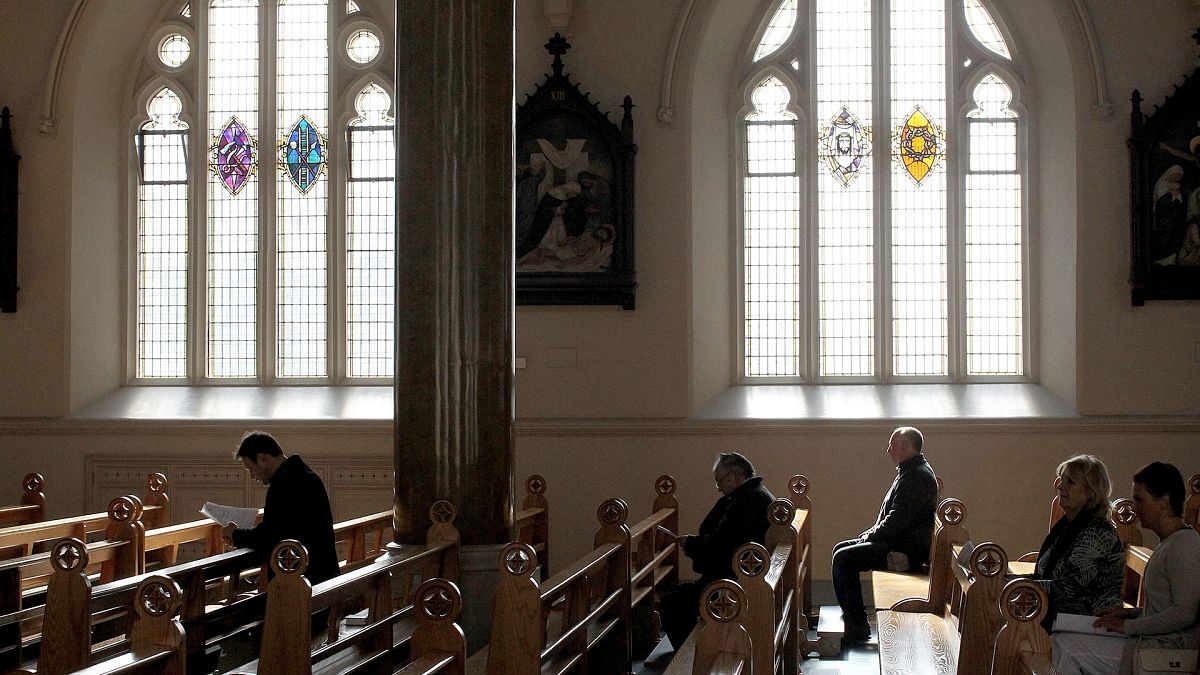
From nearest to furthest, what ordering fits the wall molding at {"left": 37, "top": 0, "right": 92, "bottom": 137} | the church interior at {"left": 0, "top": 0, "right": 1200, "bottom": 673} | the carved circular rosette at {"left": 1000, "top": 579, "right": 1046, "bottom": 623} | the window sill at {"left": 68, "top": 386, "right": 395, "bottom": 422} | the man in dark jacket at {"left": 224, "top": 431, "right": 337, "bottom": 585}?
the carved circular rosette at {"left": 1000, "top": 579, "right": 1046, "bottom": 623} < the man in dark jacket at {"left": 224, "top": 431, "right": 337, "bottom": 585} < the church interior at {"left": 0, "top": 0, "right": 1200, "bottom": 673} < the window sill at {"left": 68, "top": 386, "right": 395, "bottom": 422} < the wall molding at {"left": 37, "top": 0, "right": 92, "bottom": 137}

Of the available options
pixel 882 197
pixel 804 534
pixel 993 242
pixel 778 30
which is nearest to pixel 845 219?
pixel 882 197

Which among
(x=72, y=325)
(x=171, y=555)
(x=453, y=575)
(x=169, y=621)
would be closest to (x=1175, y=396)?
(x=453, y=575)

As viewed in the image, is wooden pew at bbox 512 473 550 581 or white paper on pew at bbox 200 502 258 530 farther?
wooden pew at bbox 512 473 550 581

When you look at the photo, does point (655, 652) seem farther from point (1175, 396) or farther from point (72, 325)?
point (72, 325)

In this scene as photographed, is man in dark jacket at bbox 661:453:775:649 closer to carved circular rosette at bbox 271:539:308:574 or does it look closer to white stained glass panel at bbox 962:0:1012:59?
carved circular rosette at bbox 271:539:308:574

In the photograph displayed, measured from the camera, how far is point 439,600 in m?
3.43

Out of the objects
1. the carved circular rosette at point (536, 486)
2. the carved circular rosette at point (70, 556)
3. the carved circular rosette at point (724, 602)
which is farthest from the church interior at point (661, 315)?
the carved circular rosette at point (724, 602)

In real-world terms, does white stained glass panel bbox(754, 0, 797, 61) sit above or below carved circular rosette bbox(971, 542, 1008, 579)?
above

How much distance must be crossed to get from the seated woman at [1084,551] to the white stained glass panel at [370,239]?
6.49m

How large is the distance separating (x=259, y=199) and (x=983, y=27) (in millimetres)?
6373

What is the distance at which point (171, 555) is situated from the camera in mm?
6668

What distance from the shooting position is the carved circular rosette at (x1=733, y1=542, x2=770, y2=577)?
13.7 ft

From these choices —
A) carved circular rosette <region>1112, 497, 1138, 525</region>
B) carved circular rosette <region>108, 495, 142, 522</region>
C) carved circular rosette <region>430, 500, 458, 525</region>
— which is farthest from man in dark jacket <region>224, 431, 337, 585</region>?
carved circular rosette <region>1112, 497, 1138, 525</region>

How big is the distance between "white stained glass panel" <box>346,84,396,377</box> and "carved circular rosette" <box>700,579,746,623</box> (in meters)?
6.82
